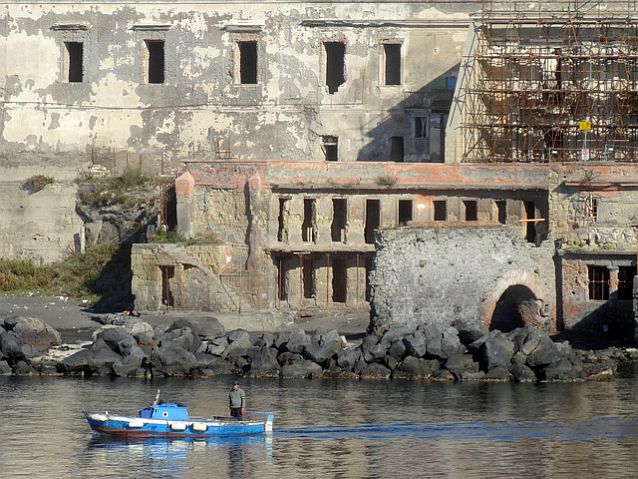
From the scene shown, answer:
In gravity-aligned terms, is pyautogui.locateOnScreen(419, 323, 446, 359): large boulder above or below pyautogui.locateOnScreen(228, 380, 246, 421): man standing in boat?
above

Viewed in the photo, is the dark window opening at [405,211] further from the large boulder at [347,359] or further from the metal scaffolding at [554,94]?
the large boulder at [347,359]

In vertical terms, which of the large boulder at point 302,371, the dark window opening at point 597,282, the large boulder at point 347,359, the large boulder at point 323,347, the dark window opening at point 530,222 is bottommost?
the large boulder at point 302,371

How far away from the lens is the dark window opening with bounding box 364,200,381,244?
197 ft

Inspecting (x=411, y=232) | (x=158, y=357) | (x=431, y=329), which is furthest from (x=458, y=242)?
(x=158, y=357)

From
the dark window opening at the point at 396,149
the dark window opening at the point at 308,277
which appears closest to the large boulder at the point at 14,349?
the dark window opening at the point at 308,277

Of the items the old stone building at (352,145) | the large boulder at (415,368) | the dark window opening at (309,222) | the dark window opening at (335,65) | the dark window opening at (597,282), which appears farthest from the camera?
the dark window opening at (335,65)

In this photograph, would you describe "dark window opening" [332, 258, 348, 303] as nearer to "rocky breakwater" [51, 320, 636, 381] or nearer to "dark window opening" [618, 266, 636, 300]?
"rocky breakwater" [51, 320, 636, 381]

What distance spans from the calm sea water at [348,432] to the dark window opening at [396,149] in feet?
56.0

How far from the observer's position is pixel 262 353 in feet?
163

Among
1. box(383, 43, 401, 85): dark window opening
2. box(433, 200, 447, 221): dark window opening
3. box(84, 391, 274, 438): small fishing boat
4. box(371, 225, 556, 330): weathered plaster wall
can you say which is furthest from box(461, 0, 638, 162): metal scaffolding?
box(84, 391, 274, 438): small fishing boat

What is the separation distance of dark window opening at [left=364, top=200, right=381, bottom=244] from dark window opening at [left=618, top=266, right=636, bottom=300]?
8.65 meters

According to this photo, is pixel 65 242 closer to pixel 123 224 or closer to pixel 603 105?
pixel 123 224

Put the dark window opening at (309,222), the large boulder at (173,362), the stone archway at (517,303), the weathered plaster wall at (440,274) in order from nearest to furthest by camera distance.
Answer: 1. the large boulder at (173,362)
2. the weathered plaster wall at (440,274)
3. the stone archway at (517,303)
4. the dark window opening at (309,222)

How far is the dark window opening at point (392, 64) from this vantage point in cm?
6400
